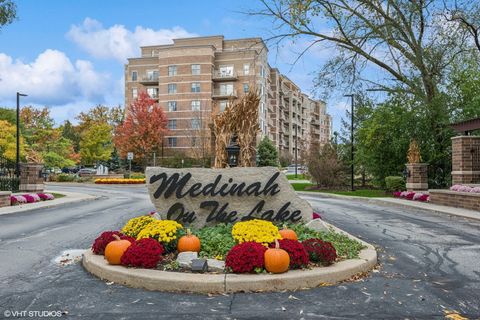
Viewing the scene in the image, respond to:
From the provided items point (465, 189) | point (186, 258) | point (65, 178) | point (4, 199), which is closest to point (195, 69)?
point (65, 178)

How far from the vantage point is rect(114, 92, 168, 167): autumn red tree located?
59938 millimetres

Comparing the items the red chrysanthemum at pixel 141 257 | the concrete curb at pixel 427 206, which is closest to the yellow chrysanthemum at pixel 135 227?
the red chrysanthemum at pixel 141 257

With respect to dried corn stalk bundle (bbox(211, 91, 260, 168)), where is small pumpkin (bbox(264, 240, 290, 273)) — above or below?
below

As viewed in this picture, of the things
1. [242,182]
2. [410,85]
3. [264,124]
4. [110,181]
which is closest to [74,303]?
[242,182]

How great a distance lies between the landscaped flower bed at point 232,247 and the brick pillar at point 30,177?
62.3 feet

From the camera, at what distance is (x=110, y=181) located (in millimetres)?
43344

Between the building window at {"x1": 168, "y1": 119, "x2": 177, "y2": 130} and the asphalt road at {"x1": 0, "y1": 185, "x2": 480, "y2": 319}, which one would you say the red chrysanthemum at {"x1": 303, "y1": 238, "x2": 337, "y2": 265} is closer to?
the asphalt road at {"x1": 0, "y1": 185, "x2": 480, "y2": 319}

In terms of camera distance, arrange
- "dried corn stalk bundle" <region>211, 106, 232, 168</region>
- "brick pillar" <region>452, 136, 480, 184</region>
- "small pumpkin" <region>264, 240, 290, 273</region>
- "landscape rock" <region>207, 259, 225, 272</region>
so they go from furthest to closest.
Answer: "brick pillar" <region>452, 136, 480, 184</region>, "dried corn stalk bundle" <region>211, 106, 232, 168</region>, "landscape rock" <region>207, 259, 225, 272</region>, "small pumpkin" <region>264, 240, 290, 273</region>

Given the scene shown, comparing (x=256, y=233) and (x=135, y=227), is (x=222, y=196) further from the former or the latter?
(x=256, y=233)

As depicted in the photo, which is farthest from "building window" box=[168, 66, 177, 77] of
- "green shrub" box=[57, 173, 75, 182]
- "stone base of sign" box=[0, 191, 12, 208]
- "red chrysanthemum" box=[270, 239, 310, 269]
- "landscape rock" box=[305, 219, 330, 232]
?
"red chrysanthemum" box=[270, 239, 310, 269]

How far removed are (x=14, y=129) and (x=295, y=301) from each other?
1965 inches

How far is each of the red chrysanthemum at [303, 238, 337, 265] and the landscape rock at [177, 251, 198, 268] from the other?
5.69 feet

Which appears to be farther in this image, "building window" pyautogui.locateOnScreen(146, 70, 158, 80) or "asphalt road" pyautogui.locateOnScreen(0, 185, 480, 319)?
"building window" pyautogui.locateOnScreen(146, 70, 158, 80)

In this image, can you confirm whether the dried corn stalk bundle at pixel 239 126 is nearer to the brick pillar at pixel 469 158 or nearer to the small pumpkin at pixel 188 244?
the small pumpkin at pixel 188 244
